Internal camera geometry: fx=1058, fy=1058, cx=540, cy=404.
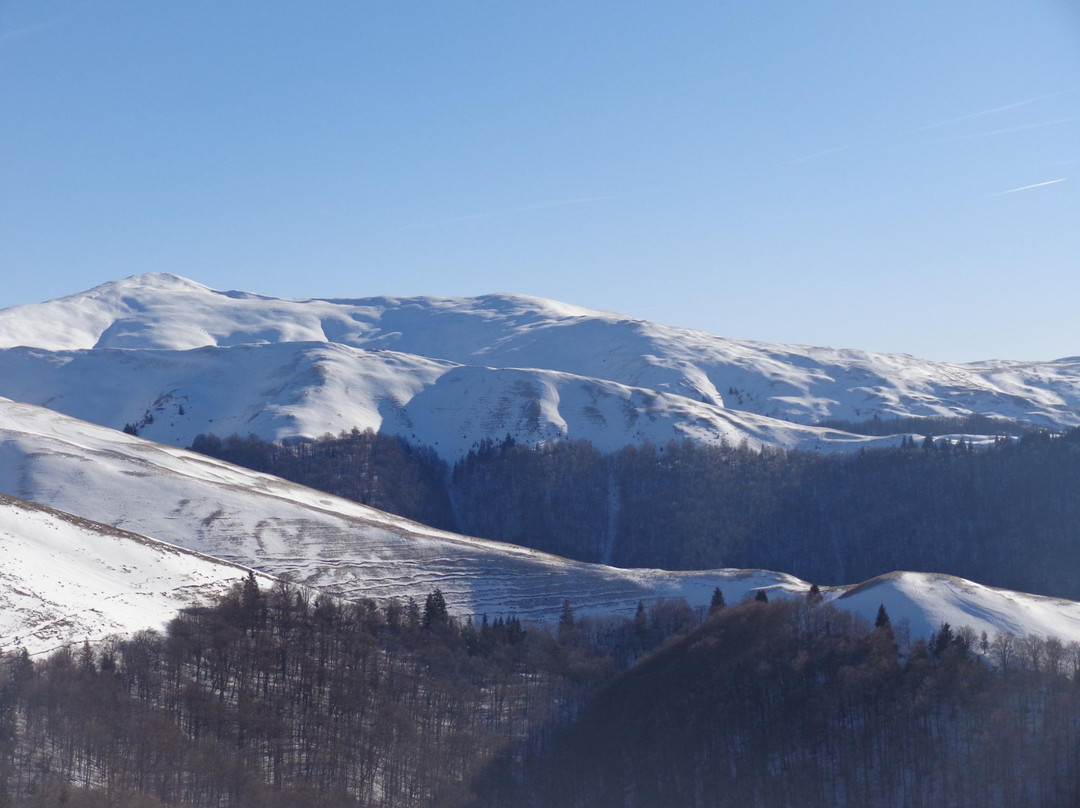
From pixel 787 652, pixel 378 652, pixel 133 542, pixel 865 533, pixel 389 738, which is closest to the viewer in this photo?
pixel 389 738

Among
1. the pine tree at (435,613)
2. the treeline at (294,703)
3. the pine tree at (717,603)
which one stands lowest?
the treeline at (294,703)

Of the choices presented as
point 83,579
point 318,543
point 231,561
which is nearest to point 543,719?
point 83,579

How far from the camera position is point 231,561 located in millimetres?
105000

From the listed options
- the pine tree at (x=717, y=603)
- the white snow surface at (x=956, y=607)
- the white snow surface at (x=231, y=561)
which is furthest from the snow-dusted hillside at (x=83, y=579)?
the white snow surface at (x=956, y=607)

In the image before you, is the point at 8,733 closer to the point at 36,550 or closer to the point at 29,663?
the point at 29,663

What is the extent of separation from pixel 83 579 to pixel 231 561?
25.1 meters

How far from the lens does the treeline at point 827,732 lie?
6134 cm

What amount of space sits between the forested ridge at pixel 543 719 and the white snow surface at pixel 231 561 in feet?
19.3

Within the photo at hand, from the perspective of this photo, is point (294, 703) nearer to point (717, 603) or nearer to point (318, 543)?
point (318, 543)

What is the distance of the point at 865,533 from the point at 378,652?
412 ft

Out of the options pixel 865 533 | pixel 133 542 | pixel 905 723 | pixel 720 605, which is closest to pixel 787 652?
pixel 905 723

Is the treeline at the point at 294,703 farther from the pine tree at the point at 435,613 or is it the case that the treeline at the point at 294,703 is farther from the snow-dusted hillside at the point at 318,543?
the snow-dusted hillside at the point at 318,543

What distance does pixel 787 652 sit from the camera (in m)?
73.8

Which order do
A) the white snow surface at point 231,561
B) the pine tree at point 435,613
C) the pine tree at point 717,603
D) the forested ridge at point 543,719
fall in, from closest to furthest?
the forested ridge at point 543,719, the white snow surface at point 231,561, the pine tree at point 435,613, the pine tree at point 717,603
